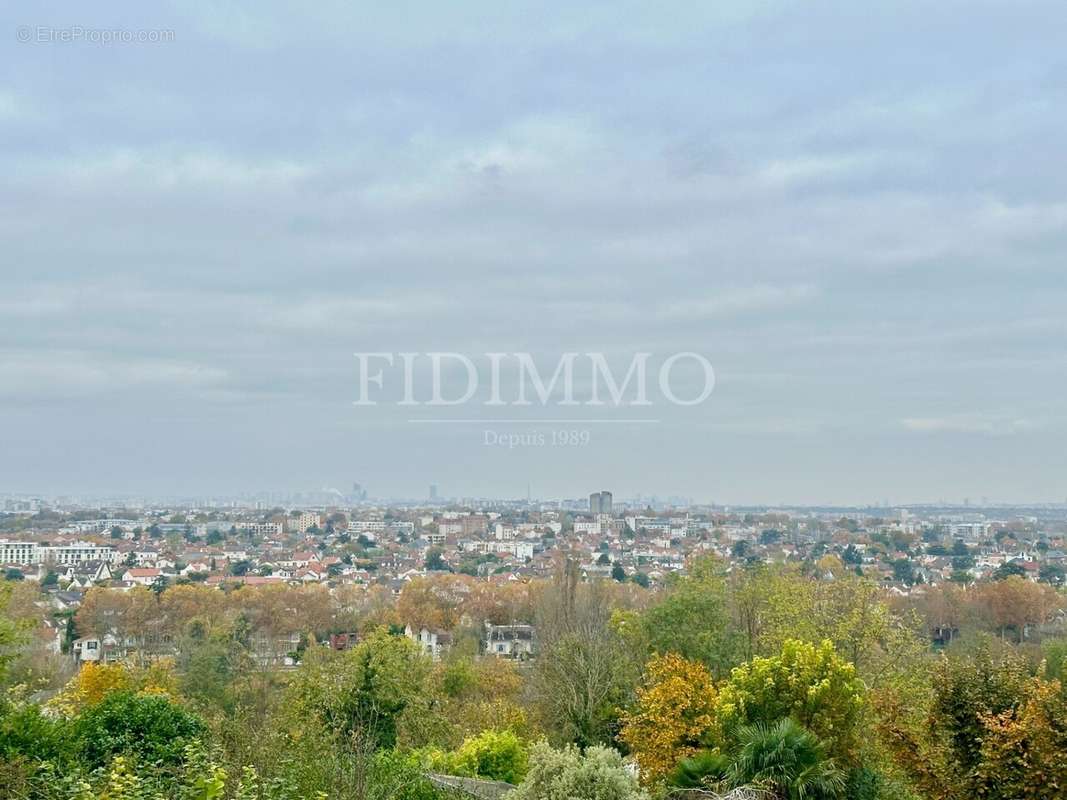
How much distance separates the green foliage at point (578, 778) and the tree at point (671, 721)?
4.78 meters

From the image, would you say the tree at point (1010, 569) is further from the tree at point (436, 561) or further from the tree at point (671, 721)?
the tree at point (671, 721)

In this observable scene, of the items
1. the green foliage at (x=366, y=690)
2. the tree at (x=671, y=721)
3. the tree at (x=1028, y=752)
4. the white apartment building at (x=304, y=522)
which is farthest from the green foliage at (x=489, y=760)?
the white apartment building at (x=304, y=522)

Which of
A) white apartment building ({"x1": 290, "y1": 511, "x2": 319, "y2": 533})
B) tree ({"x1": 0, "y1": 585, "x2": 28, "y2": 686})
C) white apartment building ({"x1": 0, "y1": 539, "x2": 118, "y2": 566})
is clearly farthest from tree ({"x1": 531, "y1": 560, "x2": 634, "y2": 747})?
white apartment building ({"x1": 290, "y1": 511, "x2": 319, "y2": 533})

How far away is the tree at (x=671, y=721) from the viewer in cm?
1598

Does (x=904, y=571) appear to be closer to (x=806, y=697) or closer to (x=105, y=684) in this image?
(x=105, y=684)

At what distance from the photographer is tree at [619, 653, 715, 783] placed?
16.0 m

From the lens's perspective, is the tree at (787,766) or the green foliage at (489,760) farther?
the green foliage at (489,760)

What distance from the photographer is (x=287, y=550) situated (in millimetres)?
101250

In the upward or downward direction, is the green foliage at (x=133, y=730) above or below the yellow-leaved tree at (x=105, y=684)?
above

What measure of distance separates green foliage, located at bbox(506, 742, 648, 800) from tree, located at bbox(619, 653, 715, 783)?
4782 mm

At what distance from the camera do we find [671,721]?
16.2 m

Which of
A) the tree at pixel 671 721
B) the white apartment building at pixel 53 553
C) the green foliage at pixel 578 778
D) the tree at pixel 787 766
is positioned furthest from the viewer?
the white apartment building at pixel 53 553

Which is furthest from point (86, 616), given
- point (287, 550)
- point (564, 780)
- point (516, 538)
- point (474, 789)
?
point (516, 538)

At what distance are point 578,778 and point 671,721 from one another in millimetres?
5786
